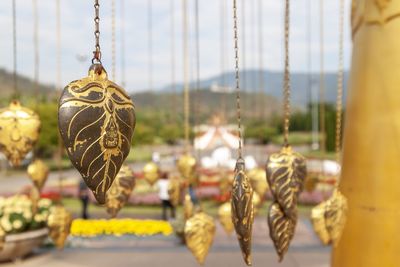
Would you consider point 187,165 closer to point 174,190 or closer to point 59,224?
point 174,190

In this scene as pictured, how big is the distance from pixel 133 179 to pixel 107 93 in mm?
1133

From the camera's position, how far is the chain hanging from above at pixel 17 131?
1921mm

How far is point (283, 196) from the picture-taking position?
62.1 inches

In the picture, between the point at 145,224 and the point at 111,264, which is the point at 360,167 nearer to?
the point at 111,264

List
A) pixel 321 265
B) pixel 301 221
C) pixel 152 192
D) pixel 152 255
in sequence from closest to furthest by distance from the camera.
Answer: pixel 321 265
pixel 152 255
pixel 301 221
pixel 152 192

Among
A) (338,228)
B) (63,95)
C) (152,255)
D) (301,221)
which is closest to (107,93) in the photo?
(63,95)

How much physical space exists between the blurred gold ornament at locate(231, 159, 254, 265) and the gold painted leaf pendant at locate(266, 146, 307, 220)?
272mm

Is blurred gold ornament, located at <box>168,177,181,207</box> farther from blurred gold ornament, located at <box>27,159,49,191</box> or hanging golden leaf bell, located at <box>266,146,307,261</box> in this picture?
hanging golden leaf bell, located at <box>266,146,307,261</box>

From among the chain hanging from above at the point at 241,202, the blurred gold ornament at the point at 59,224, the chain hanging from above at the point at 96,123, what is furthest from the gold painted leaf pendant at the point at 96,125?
the blurred gold ornament at the point at 59,224

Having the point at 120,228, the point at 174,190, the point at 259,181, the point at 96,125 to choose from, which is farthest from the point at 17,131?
the point at 120,228

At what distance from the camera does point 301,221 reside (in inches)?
299

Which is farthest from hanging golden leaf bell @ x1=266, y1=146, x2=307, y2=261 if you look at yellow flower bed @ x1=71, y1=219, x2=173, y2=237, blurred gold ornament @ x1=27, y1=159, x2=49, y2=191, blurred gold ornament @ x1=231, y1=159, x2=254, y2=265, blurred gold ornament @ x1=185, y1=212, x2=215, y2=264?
yellow flower bed @ x1=71, y1=219, x2=173, y2=237

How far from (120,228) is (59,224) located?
4.60 meters

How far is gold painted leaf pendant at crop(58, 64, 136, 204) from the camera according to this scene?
1024 millimetres
